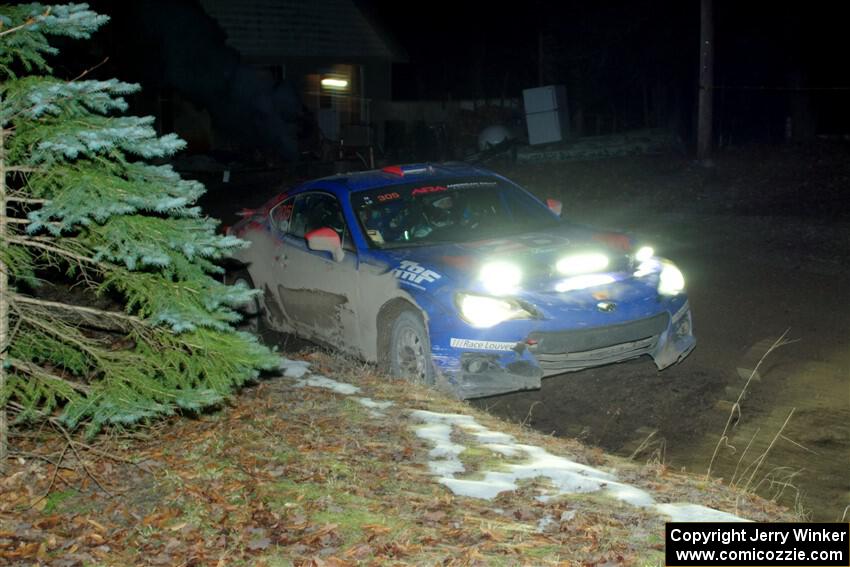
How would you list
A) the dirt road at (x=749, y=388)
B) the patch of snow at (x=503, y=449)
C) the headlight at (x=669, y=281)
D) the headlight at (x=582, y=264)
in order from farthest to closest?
the headlight at (x=669, y=281), the headlight at (x=582, y=264), the dirt road at (x=749, y=388), the patch of snow at (x=503, y=449)

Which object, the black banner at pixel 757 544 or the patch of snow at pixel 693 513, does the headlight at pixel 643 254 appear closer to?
the patch of snow at pixel 693 513

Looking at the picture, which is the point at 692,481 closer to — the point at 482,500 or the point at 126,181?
the point at 482,500

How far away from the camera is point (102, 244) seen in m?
4.94

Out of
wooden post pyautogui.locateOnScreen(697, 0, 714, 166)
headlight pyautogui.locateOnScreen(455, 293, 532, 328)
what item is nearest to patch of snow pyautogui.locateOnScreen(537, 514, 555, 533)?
headlight pyautogui.locateOnScreen(455, 293, 532, 328)

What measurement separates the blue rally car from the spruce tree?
2.19m

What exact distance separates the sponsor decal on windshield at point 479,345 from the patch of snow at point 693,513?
2.14 meters

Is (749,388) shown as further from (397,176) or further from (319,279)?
(319,279)

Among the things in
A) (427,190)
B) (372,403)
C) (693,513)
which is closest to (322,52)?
(427,190)

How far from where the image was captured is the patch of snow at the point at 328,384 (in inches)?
273

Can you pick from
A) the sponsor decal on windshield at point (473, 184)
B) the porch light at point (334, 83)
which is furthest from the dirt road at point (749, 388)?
the porch light at point (334, 83)

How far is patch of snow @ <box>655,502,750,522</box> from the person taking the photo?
15.3 ft

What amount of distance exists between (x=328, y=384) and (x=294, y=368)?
1.86 ft

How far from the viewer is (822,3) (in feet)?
72.4

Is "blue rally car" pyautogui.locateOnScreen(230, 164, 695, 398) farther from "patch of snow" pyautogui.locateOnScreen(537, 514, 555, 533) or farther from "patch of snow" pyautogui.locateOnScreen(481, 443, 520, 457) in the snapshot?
"patch of snow" pyautogui.locateOnScreen(537, 514, 555, 533)
